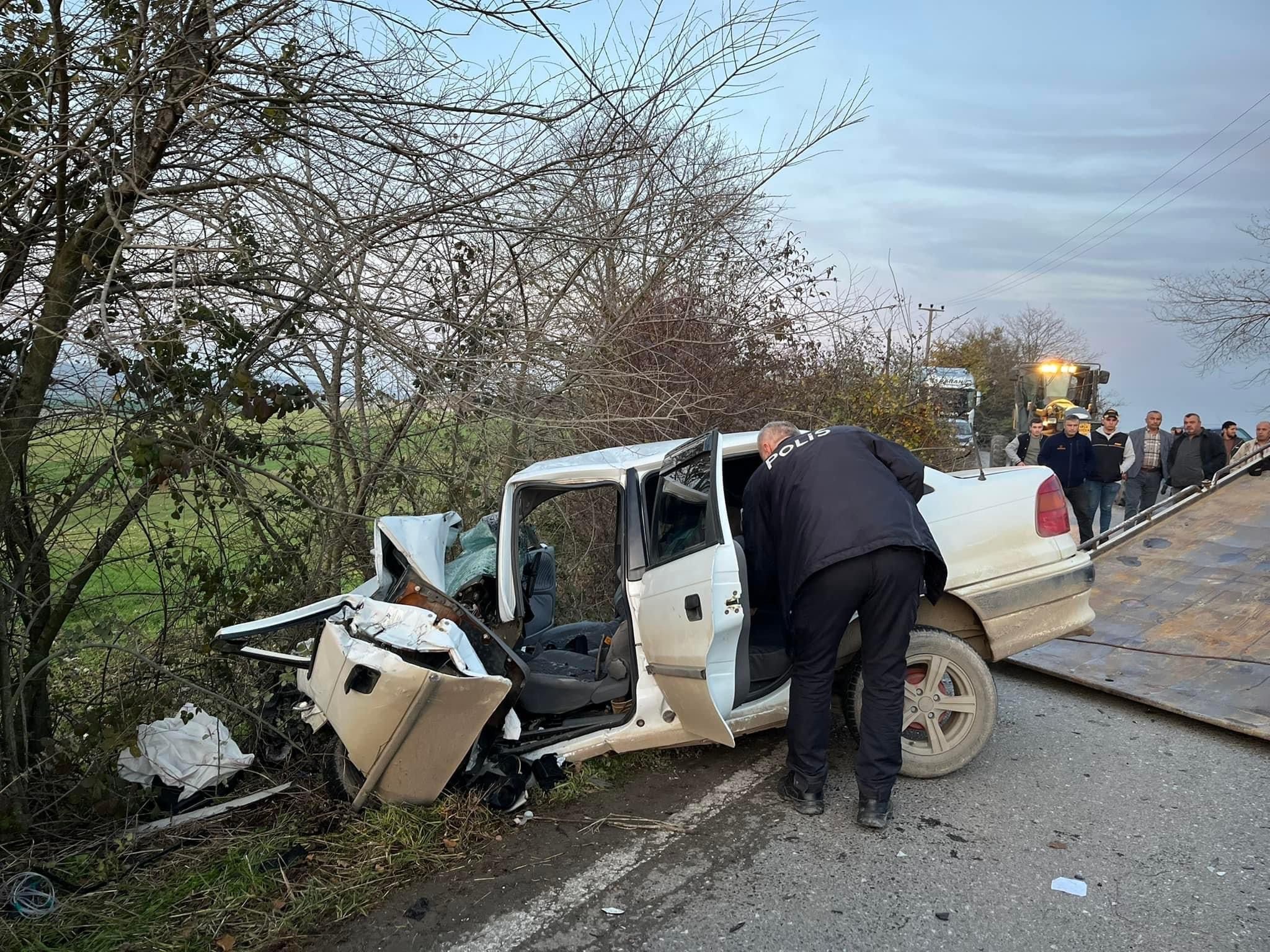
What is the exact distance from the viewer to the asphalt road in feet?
9.49

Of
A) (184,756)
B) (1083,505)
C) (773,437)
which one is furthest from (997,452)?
(184,756)

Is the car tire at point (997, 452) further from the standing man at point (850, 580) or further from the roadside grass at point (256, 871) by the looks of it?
the roadside grass at point (256, 871)

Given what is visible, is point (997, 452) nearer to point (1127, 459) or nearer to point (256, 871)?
point (1127, 459)

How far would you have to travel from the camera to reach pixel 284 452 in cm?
494

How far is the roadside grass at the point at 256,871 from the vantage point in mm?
3100

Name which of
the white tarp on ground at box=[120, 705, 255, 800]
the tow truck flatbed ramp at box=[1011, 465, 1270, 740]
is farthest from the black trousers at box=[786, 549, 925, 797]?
the white tarp on ground at box=[120, 705, 255, 800]

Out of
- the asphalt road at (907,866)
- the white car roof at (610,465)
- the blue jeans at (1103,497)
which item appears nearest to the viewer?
the asphalt road at (907,866)

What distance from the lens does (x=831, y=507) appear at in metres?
3.61

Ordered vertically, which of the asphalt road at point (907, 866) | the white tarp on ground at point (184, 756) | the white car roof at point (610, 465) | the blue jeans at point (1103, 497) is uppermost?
the white car roof at point (610, 465)

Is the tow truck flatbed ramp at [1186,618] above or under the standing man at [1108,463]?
under

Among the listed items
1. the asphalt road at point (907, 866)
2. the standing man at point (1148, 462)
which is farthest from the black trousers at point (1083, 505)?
the asphalt road at point (907, 866)

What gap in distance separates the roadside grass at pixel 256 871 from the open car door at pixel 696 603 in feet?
2.65

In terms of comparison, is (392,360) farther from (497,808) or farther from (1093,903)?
(1093,903)

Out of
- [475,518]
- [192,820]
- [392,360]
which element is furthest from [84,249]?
[475,518]
